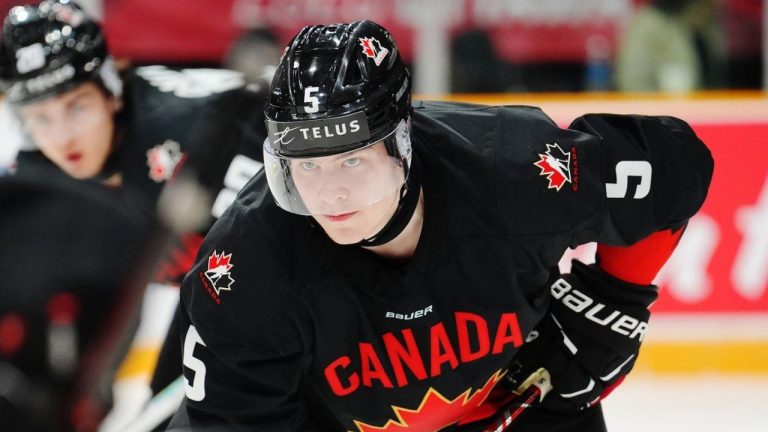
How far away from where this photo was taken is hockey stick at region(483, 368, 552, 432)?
257 centimetres

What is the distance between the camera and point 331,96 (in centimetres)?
212

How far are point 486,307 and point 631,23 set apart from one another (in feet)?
12.7

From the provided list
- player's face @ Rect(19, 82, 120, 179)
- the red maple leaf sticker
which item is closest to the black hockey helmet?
the red maple leaf sticker

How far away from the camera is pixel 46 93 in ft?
11.3

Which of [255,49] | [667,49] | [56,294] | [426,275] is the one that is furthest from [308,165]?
[667,49]

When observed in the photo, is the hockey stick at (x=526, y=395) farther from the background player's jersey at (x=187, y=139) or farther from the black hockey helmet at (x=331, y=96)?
the background player's jersey at (x=187, y=139)

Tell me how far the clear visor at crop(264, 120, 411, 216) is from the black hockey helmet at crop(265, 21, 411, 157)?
0.08ft

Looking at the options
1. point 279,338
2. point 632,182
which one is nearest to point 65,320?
point 279,338

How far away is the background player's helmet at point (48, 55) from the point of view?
11.3ft

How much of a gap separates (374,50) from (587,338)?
82 centimetres

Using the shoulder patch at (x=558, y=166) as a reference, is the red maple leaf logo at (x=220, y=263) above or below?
below

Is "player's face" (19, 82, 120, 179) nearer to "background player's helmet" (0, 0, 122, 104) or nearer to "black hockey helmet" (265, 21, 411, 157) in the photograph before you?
"background player's helmet" (0, 0, 122, 104)

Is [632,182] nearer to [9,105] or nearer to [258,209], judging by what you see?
[258,209]

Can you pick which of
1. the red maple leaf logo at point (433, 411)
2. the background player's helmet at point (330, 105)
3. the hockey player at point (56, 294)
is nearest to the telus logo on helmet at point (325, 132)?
the background player's helmet at point (330, 105)
